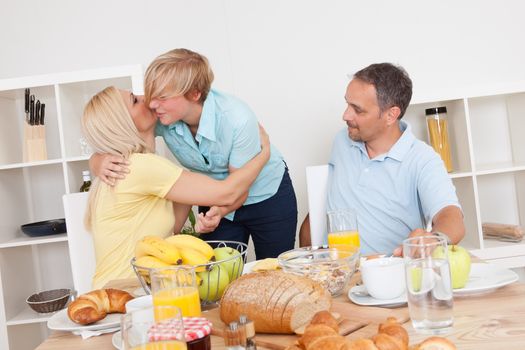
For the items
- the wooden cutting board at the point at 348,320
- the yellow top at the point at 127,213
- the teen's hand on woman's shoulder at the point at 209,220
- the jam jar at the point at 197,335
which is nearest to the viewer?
the jam jar at the point at 197,335

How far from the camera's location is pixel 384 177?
215 cm

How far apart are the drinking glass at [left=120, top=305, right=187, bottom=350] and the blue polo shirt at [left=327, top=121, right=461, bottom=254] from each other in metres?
1.34

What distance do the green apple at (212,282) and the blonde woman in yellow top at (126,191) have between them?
0.60 m

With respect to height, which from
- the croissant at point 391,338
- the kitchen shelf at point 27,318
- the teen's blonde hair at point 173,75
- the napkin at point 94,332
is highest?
the teen's blonde hair at point 173,75

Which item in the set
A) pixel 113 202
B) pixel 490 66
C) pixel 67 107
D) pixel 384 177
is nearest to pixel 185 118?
pixel 113 202

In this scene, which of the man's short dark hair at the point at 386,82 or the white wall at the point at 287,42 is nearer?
the man's short dark hair at the point at 386,82

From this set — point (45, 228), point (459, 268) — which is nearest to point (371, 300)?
point (459, 268)

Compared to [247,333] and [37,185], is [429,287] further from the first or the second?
[37,185]

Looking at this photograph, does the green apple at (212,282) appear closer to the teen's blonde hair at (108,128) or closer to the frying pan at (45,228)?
the teen's blonde hair at (108,128)

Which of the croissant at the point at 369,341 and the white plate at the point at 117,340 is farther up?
the croissant at the point at 369,341

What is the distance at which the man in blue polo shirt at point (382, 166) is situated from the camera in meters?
2.11

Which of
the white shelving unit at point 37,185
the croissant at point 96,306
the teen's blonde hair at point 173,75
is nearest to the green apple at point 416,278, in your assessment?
the croissant at point 96,306

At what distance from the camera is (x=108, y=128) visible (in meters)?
1.90

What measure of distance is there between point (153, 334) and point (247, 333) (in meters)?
0.18
